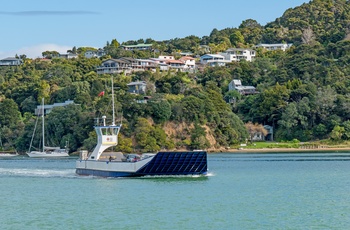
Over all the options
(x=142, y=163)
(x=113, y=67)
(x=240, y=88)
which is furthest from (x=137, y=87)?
(x=142, y=163)

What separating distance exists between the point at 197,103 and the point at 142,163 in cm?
6630

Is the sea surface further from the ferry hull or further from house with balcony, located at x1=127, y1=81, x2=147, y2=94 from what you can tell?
house with balcony, located at x1=127, y1=81, x2=147, y2=94

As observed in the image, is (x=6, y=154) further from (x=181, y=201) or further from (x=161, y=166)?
(x=181, y=201)

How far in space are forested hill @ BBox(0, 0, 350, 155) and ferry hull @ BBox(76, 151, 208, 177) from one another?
174 ft

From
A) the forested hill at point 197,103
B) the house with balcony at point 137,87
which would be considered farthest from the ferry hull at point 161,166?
the house with balcony at point 137,87

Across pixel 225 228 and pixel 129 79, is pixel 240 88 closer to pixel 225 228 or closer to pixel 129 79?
pixel 129 79

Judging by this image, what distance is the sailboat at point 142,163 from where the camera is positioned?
62484mm

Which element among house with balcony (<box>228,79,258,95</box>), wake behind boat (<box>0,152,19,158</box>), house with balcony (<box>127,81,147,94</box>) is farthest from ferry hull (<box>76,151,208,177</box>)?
house with balcony (<box>228,79,258,95</box>)

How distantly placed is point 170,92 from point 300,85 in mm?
26143

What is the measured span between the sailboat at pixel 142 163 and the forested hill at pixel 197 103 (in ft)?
166

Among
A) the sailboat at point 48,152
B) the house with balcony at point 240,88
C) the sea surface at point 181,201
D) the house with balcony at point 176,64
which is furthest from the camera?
the house with balcony at point 176,64

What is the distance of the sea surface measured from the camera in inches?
1518

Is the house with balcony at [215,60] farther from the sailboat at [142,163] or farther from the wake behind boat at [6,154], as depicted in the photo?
the sailboat at [142,163]

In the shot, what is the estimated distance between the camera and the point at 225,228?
36500 mm
